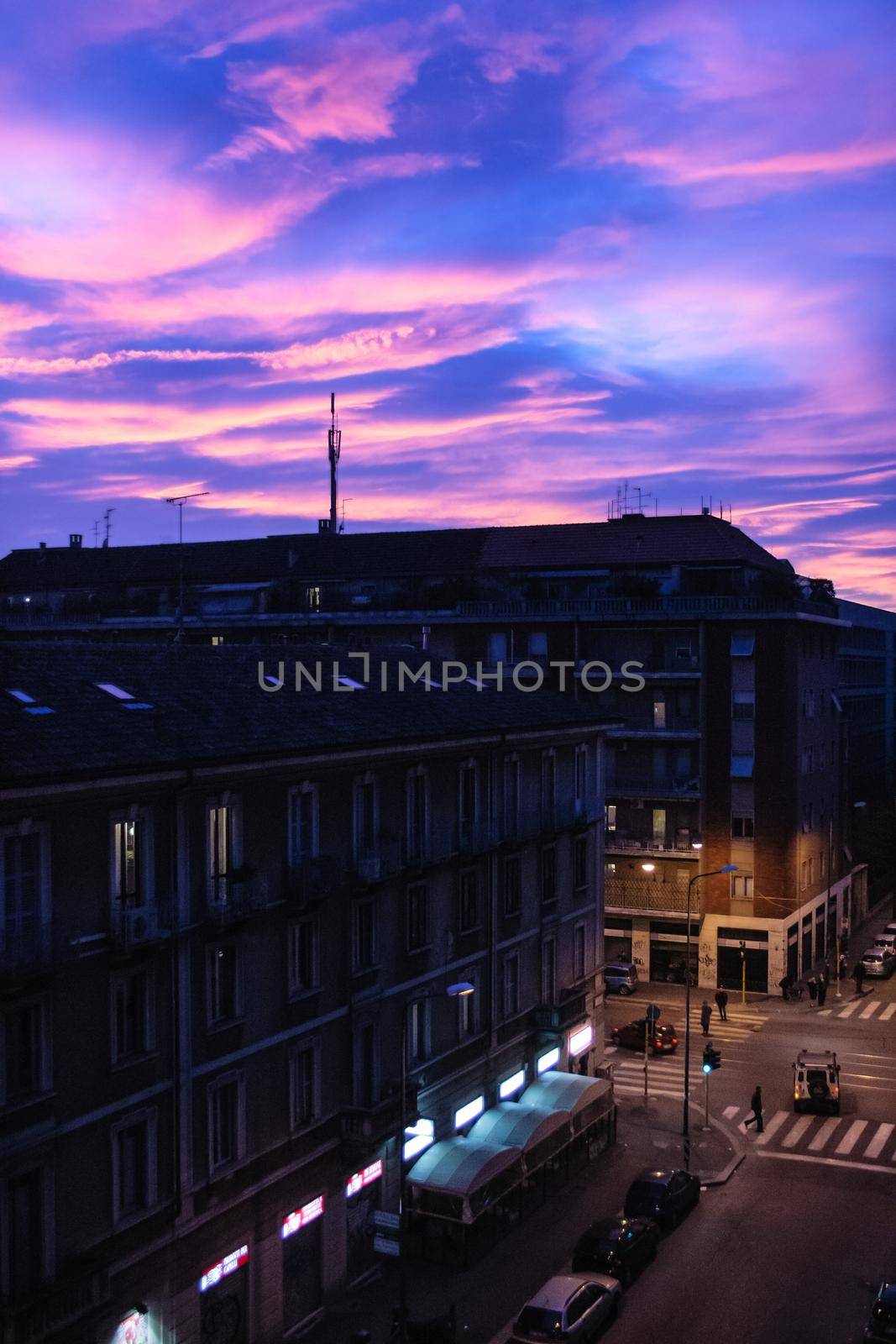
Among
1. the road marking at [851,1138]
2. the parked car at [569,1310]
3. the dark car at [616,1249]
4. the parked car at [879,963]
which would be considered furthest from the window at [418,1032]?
the parked car at [879,963]

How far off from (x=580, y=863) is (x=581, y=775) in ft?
10.9

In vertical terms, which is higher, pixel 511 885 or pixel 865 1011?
pixel 511 885

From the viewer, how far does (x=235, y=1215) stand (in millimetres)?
27250

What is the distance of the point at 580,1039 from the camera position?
4431 centimetres

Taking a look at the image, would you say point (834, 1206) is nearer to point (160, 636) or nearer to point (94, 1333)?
point (94, 1333)

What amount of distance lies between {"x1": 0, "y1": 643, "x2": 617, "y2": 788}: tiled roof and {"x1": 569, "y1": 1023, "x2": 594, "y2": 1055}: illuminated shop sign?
36.7ft

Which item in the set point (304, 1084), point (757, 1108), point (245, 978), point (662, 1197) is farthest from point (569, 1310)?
point (757, 1108)

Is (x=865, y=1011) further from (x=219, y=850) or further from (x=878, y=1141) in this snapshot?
(x=219, y=850)

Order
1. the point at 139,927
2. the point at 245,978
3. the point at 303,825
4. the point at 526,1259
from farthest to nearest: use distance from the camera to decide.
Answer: the point at 526,1259 → the point at 303,825 → the point at 245,978 → the point at 139,927

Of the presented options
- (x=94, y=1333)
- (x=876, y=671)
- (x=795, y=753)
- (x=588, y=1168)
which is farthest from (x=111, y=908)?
(x=876, y=671)

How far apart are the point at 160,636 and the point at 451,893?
48.3 meters

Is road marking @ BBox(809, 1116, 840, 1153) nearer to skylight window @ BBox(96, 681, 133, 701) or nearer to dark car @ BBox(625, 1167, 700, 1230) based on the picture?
dark car @ BBox(625, 1167, 700, 1230)

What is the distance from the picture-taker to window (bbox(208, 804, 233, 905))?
27344 mm

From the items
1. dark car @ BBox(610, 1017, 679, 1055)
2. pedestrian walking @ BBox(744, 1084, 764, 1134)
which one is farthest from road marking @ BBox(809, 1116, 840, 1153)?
dark car @ BBox(610, 1017, 679, 1055)
